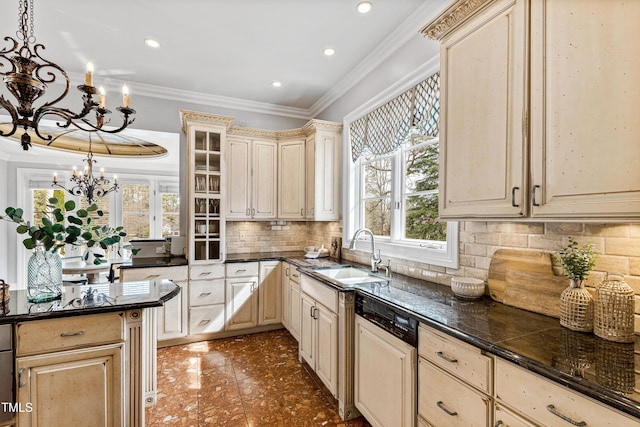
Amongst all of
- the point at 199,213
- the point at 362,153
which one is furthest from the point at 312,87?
the point at 199,213

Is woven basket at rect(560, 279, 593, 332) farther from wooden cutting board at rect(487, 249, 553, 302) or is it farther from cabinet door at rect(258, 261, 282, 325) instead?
cabinet door at rect(258, 261, 282, 325)

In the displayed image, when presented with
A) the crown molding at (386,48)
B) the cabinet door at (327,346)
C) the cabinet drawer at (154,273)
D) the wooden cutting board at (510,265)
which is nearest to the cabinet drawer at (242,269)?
the cabinet drawer at (154,273)

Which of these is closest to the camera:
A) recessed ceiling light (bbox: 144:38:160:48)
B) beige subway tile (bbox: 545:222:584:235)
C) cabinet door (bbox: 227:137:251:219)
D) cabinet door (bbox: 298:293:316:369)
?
beige subway tile (bbox: 545:222:584:235)

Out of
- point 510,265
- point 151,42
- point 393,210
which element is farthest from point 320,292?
point 151,42

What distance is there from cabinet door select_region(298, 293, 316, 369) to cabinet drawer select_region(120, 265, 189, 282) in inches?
55.8

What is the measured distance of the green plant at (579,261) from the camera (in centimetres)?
127

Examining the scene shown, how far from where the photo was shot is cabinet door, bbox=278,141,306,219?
385 cm

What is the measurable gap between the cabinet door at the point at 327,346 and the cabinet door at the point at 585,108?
1.49 metres

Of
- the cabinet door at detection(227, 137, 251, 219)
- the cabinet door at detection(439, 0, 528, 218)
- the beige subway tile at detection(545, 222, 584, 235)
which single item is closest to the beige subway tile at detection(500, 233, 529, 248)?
the beige subway tile at detection(545, 222, 584, 235)

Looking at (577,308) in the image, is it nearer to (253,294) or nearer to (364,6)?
(364,6)

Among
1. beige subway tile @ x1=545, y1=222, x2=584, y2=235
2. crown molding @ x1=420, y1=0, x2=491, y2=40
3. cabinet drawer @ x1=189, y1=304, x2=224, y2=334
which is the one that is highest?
crown molding @ x1=420, y1=0, x2=491, y2=40

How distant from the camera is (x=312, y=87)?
366cm

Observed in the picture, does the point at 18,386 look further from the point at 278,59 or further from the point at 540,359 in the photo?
the point at 278,59

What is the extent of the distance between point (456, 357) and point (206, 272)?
110 inches
